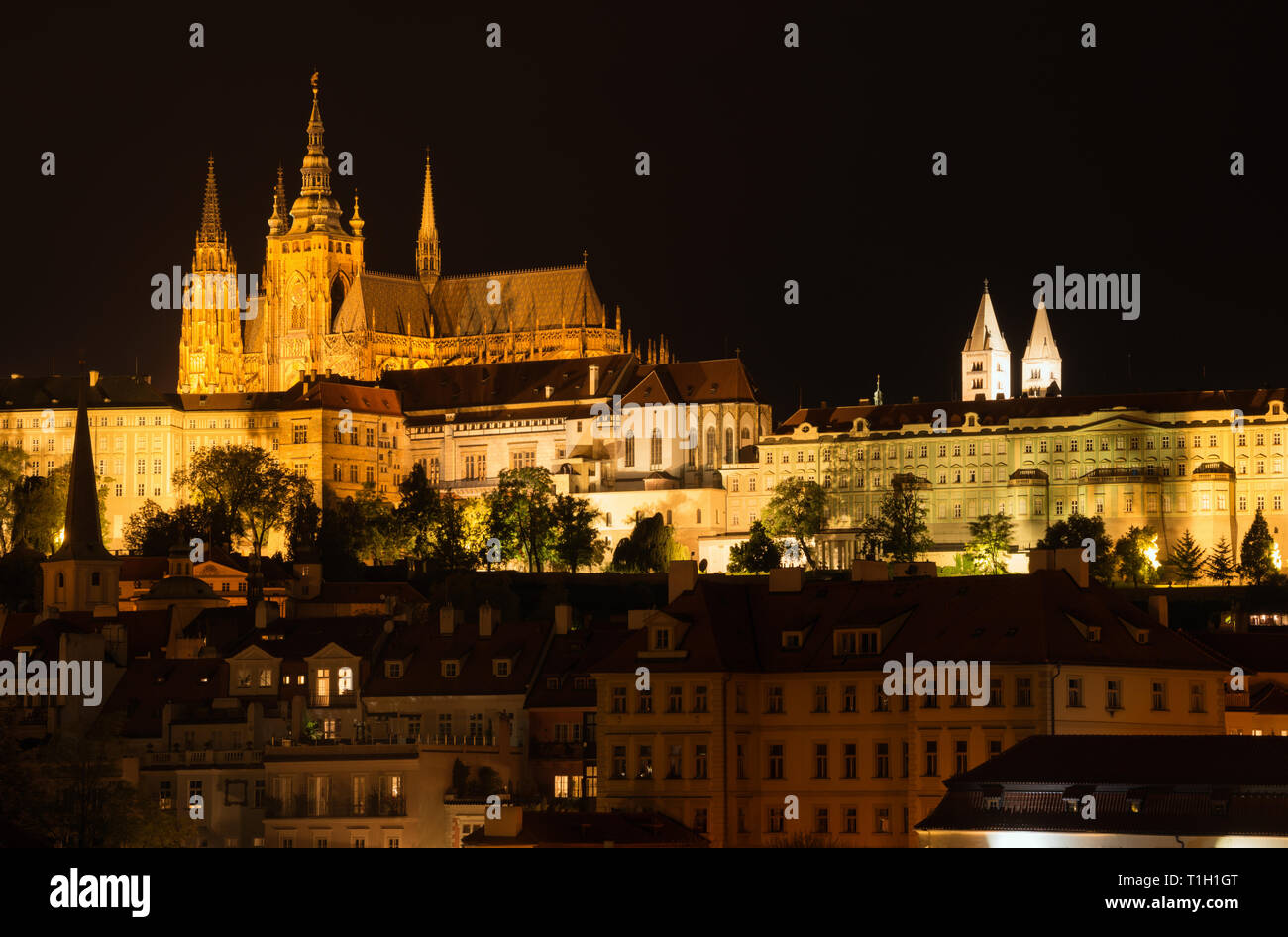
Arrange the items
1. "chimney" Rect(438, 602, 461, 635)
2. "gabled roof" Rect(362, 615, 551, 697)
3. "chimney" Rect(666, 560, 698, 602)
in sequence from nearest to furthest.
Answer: "chimney" Rect(666, 560, 698, 602), "gabled roof" Rect(362, 615, 551, 697), "chimney" Rect(438, 602, 461, 635)

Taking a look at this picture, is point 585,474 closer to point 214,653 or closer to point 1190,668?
point 214,653

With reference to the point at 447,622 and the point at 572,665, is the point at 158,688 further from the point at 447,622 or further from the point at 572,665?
the point at 572,665

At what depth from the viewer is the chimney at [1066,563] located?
63125mm

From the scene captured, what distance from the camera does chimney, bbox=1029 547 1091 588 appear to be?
63.1 metres

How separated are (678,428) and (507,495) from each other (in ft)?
79.1

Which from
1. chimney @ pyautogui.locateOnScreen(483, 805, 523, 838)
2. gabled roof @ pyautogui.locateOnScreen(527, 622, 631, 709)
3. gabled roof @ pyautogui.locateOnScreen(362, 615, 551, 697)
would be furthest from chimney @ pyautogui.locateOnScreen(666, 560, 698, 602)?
chimney @ pyautogui.locateOnScreen(483, 805, 523, 838)

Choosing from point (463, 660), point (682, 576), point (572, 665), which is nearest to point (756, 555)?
point (463, 660)

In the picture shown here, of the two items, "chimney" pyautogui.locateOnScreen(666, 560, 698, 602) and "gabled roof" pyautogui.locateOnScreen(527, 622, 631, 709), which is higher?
"chimney" pyautogui.locateOnScreen(666, 560, 698, 602)

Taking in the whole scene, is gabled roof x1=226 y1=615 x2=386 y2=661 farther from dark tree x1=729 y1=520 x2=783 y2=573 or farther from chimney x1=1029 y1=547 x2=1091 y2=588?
dark tree x1=729 y1=520 x2=783 y2=573

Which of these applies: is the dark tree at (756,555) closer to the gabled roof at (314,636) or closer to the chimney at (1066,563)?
the gabled roof at (314,636)

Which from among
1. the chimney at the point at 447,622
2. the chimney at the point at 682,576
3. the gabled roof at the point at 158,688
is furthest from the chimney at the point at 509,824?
the gabled roof at the point at 158,688

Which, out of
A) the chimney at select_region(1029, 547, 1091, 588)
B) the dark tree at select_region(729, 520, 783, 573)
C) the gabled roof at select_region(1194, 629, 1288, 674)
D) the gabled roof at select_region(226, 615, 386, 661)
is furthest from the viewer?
the dark tree at select_region(729, 520, 783, 573)

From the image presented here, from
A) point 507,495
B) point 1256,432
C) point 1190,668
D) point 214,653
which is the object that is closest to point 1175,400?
point 1256,432
